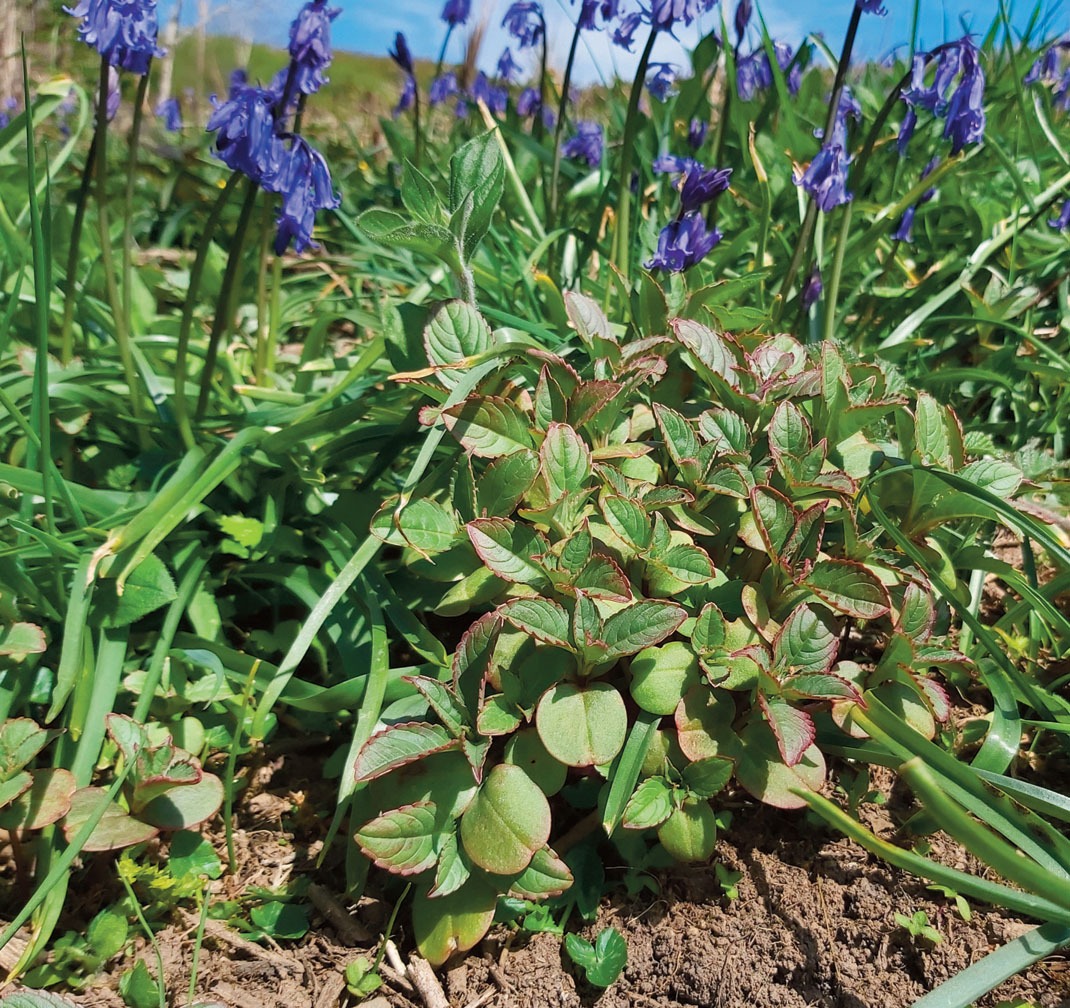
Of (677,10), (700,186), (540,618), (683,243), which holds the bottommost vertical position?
(540,618)

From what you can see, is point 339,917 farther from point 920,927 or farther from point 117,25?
point 117,25

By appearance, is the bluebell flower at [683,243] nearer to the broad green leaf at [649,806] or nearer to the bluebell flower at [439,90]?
the broad green leaf at [649,806]

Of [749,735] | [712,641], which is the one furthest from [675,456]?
[749,735]

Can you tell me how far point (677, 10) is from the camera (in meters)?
1.81

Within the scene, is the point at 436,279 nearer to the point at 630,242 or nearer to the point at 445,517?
the point at 630,242

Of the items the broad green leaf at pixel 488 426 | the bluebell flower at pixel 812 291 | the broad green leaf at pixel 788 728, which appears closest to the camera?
the broad green leaf at pixel 788 728

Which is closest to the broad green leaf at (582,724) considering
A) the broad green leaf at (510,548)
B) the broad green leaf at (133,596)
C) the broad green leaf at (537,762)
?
the broad green leaf at (537,762)

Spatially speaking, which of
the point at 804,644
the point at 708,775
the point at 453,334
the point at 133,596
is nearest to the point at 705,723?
the point at 708,775

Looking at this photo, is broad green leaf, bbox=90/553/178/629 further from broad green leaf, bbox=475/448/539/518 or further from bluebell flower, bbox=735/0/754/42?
bluebell flower, bbox=735/0/754/42

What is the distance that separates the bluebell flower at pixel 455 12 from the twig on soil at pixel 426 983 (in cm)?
303

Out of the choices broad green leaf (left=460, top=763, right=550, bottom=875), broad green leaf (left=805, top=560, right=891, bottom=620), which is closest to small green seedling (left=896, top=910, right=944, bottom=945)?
broad green leaf (left=805, top=560, right=891, bottom=620)

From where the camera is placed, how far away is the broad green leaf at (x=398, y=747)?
113 cm

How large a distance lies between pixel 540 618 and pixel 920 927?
0.72 m

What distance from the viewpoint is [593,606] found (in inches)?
45.8
